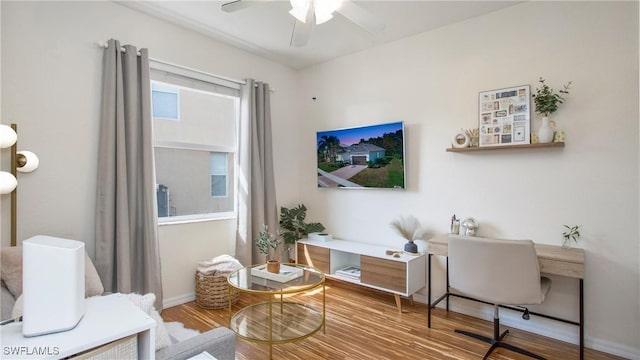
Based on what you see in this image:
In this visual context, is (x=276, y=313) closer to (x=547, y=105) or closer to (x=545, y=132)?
(x=545, y=132)

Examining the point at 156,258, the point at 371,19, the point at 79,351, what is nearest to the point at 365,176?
the point at 371,19

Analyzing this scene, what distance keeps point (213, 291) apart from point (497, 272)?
239cm

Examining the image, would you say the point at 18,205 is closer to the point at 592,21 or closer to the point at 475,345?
the point at 475,345

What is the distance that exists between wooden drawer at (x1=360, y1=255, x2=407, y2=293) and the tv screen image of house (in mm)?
789

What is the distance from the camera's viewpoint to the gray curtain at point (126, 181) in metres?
2.57

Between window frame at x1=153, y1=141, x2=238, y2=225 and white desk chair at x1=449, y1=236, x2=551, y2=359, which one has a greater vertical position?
window frame at x1=153, y1=141, x2=238, y2=225

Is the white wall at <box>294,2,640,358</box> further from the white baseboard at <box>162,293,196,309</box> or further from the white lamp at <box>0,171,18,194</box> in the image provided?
the white lamp at <box>0,171,18,194</box>

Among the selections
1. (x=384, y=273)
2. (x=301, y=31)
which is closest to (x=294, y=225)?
(x=384, y=273)

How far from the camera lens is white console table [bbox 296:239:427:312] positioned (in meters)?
2.97

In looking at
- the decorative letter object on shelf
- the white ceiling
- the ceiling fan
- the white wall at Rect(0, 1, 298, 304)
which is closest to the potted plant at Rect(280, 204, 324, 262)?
the white wall at Rect(0, 1, 298, 304)

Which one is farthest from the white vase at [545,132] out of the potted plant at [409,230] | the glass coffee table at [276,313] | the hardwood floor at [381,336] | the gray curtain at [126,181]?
the gray curtain at [126,181]

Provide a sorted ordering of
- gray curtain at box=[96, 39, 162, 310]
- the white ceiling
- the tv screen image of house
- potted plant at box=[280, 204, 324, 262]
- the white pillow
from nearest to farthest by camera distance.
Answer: the white pillow
gray curtain at box=[96, 39, 162, 310]
the white ceiling
the tv screen image of house
potted plant at box=[280, 204, 324, 262]

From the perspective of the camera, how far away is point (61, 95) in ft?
8.11

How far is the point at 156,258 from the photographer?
2.83 meters
